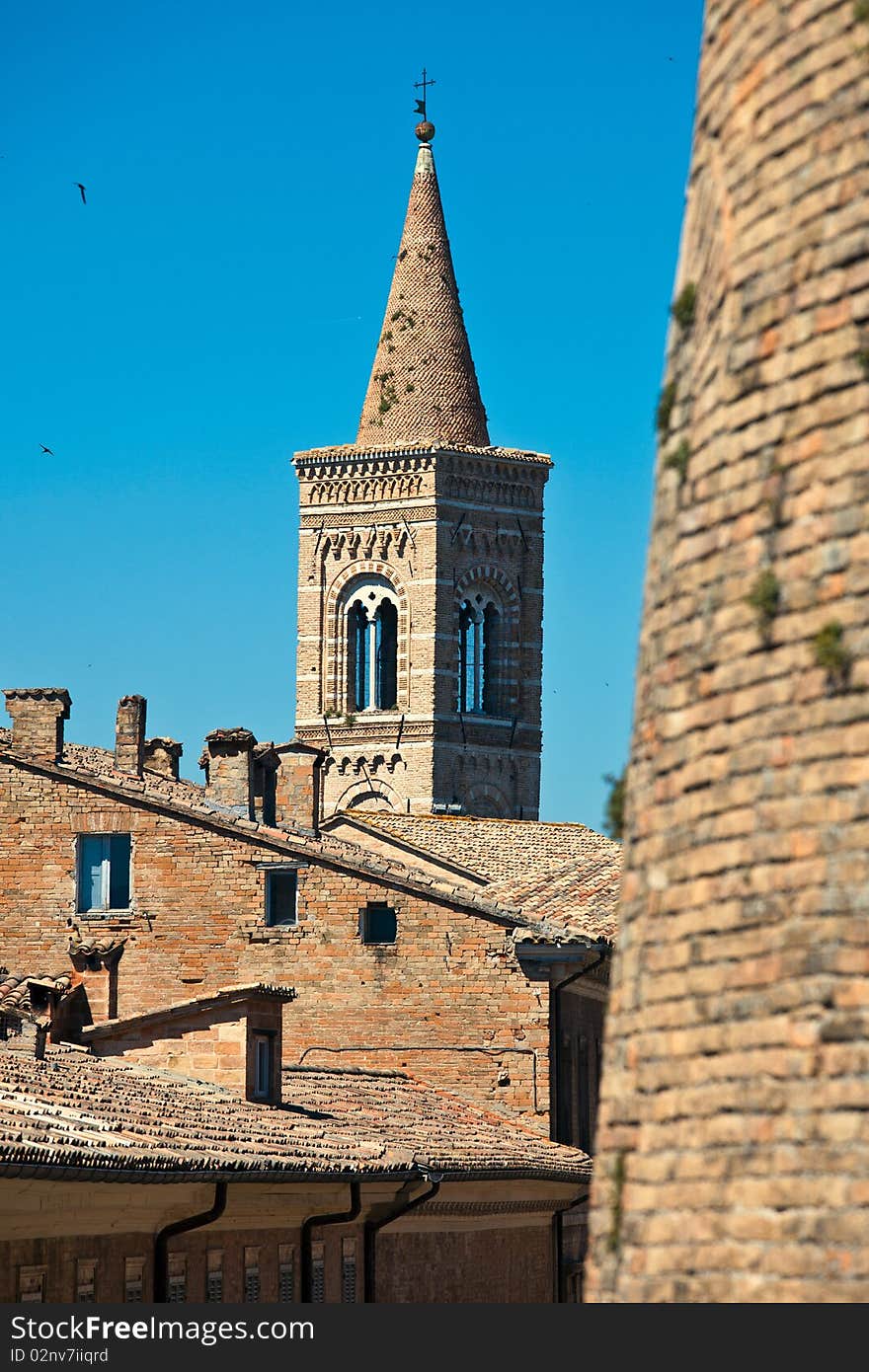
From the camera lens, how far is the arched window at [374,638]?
88.2 metres

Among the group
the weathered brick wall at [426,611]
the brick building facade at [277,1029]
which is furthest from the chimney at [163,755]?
the weathered brick wall at [426,611]

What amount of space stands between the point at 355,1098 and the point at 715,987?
1891 centimetres

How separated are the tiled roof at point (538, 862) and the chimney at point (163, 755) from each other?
4.13 meters

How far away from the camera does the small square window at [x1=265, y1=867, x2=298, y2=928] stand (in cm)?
3152

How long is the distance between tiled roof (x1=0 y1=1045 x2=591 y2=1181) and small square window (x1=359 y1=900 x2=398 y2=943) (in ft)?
5.27

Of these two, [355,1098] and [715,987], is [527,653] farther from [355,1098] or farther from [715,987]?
[715,987]

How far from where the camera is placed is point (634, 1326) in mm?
8578

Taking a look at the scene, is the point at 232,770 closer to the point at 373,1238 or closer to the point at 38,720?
the point at 38,720

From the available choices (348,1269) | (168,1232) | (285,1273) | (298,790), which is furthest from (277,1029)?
(298,790)

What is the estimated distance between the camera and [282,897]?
31562 millimetres

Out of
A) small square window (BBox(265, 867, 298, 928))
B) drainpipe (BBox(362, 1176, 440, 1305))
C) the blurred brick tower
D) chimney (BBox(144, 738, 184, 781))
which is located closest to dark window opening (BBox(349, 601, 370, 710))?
chimney (BBox(144, 738, 184, 781))

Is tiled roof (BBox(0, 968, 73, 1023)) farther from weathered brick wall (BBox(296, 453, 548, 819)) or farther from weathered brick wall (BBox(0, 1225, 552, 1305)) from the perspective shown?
weathered brick wall (BBox(296, 453, 548, 819))

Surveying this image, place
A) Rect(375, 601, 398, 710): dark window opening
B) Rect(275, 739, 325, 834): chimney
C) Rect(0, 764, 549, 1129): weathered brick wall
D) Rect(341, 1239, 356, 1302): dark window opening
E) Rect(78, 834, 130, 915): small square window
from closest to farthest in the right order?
Rect(341, 1239, 356, 1302): dark window opening
Rect(0, 764, 549, 1129): weathered brick wall
Rect(78, 834, 130, 915): small square window
Rect(275, 739, 325, 834): chimney
Rect(375, 601, 398, 710): dark window opening

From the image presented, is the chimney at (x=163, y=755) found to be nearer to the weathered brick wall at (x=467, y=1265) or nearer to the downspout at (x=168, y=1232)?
the weathered brick wall at (x=467, y=1265)
